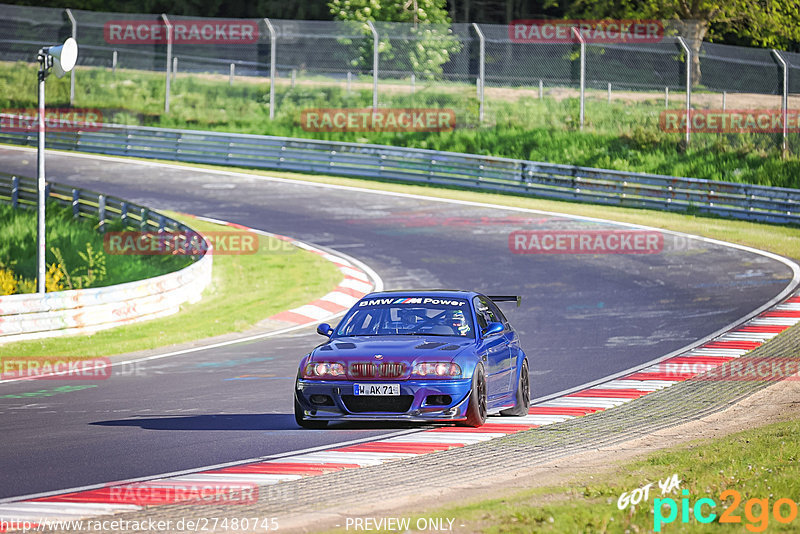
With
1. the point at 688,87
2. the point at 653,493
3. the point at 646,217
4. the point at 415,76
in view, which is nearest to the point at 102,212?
the point at 646,217

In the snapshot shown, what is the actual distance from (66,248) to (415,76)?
648 inches

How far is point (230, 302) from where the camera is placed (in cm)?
2095

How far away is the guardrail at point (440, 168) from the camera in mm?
29828

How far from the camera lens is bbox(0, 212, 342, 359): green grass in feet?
55.3

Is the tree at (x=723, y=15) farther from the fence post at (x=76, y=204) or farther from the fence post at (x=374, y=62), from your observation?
the fence post at (x=76, y=204)

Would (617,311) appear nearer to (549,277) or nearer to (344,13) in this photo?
(549,277)

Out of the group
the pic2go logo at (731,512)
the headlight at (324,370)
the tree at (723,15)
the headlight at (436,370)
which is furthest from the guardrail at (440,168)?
the pic2go logo at (731,512)

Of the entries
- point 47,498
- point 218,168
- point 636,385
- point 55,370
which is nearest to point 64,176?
point 218,168

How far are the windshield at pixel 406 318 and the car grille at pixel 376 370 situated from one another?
1000 mm

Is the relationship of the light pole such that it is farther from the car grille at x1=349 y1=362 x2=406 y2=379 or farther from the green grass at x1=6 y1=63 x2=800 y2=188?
the green grass at x1=6 y1=63 x2=800 y2=188

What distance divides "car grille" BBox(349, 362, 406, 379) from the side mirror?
1223 millimetres

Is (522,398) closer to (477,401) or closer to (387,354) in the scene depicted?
(477,401)

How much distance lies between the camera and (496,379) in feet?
34.9

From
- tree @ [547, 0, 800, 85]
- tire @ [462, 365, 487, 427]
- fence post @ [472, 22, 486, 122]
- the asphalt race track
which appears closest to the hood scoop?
tire @ [462, 365, 487, 427]
